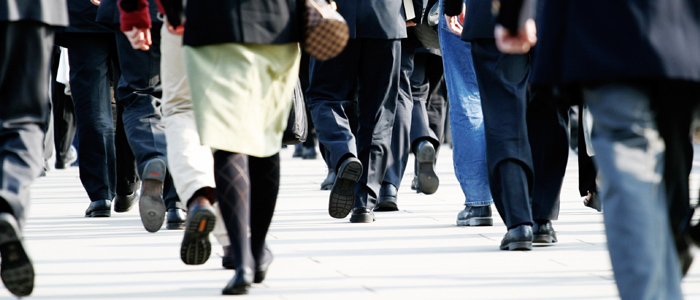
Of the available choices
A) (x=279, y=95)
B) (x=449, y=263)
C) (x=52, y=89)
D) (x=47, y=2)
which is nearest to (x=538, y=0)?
(x=449, y=263)

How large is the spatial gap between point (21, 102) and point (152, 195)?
6.05 ft

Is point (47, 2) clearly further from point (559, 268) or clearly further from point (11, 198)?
point (559, 268)

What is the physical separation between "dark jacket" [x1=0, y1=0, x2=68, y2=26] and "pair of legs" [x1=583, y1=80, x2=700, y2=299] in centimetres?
196

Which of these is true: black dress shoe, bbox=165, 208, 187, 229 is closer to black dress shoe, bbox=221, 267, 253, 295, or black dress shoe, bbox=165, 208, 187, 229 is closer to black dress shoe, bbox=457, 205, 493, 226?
black dress shoe, bbox=457, 205, 493, 226

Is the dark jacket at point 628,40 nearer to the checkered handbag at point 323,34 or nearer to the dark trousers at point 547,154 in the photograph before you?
the checkered handbag at point 323,34

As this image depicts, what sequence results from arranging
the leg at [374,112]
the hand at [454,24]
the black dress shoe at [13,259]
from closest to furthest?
the black dress shoe at [13,259] → the hand at [454,24] → the leg at [374,112]

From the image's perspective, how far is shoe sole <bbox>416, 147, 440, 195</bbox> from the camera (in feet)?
24.8

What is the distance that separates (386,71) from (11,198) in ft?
9.96

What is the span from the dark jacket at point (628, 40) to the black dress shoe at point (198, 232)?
159 cm

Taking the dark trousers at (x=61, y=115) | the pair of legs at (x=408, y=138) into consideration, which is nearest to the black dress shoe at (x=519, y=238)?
the pair of legs at (x=408, y=138)

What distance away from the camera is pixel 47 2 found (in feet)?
13.0

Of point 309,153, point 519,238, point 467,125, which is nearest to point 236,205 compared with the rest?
point 519,238

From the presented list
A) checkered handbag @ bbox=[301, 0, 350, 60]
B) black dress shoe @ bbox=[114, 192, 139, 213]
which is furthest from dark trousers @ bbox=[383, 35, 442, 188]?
checkered handbag @ bbox=[301, 0, 350, 60]

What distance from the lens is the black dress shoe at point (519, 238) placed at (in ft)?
16.7
